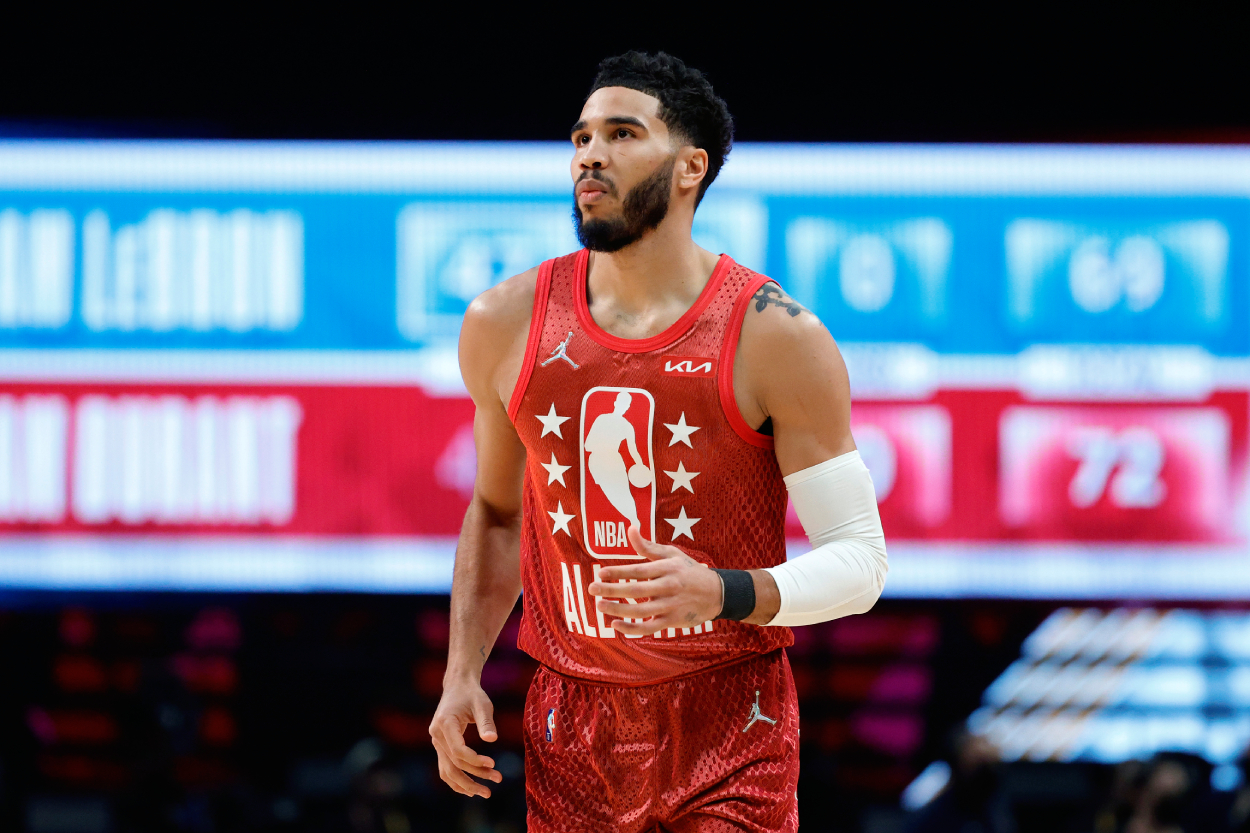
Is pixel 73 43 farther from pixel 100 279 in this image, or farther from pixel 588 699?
pixel 588 699

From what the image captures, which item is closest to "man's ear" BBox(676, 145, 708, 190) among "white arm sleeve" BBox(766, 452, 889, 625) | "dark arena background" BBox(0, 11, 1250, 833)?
"white arm sleeve" BBox(766, 452, 889, 625)

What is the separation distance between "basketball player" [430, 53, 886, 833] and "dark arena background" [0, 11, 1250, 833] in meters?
3.01

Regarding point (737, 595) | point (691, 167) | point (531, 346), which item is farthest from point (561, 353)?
point (737, 595)

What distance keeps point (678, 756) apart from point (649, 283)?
2.50 ft

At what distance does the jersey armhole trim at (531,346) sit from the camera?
7.14 feet

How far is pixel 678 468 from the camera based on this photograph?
2109 millimetres

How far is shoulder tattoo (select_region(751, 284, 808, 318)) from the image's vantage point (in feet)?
6.86

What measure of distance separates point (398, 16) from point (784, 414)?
12.8 feet

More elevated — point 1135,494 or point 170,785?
point 1135,494

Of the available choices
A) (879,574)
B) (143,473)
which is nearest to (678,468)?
(879,574)

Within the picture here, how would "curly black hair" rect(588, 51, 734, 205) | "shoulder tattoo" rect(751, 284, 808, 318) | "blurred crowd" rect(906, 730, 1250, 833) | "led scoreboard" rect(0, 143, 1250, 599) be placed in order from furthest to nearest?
"led scoreboard" rect(0, 143, 1250, 599), "blurred crowd" rect(906, 730, 1250, 833), "curly black hair" rect(588, 51, 734, 205), "shoulder tattoo" rect(751, 284, 808, 318)

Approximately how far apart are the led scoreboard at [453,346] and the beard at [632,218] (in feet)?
10.0

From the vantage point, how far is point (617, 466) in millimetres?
2123

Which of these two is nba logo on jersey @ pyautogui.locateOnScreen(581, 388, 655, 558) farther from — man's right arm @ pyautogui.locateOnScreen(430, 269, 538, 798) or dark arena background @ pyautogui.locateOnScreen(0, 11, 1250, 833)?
dark arena background @ pyautogui.locateOnScreen(0, 11, 1250, 833)
